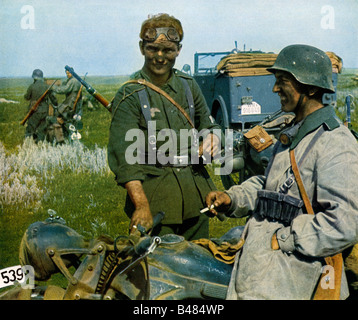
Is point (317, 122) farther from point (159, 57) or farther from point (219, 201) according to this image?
point (159, 57)

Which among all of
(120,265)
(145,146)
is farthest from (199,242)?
(145,146)

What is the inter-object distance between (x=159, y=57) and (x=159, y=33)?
173 mm

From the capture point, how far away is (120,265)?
8.21 feet

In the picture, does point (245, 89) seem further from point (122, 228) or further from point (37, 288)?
point (37, 288)

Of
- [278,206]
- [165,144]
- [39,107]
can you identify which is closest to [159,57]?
[165,144]

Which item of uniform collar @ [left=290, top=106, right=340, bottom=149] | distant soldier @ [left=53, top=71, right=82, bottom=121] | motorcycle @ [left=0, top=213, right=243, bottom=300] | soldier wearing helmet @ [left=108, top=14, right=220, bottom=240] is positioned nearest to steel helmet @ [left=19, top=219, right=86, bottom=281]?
motorcycle @ [left=0, top=213, right=243, bottom=300]

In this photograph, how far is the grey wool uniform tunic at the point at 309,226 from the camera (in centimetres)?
224

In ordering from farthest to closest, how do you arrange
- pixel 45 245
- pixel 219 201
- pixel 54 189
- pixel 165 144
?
pixel 54 189 < pixel 165 144 < pixel 219 201 < pixel 45 245

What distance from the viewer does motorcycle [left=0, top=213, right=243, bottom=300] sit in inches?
94.6

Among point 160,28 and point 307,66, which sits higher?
point 160,28

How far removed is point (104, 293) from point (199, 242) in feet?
1.99

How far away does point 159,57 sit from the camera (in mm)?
3633

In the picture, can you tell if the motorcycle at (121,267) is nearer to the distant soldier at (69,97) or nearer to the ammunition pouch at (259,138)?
the ammunition pouch at (259,138)
